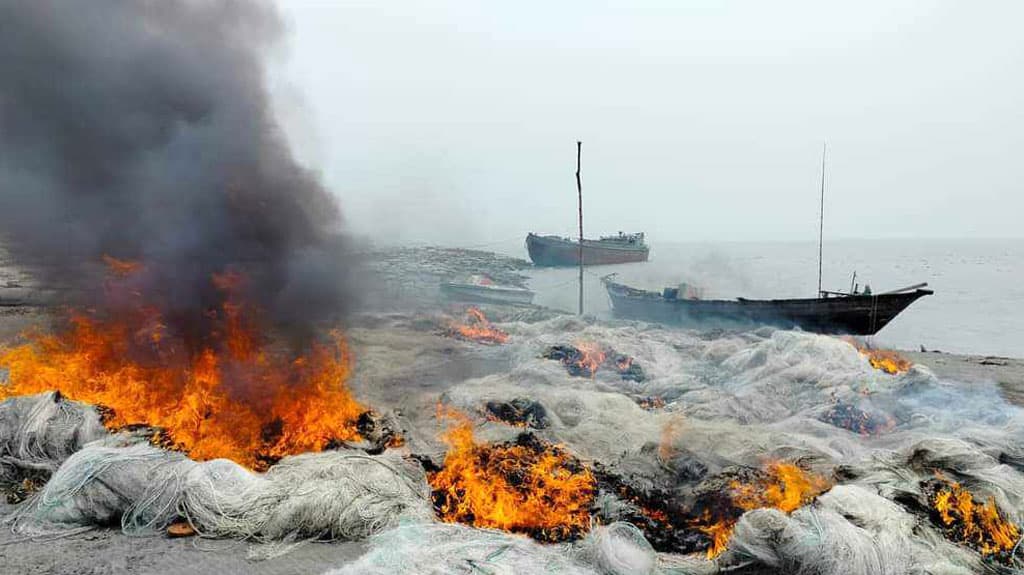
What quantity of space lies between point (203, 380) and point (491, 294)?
24.4 meters

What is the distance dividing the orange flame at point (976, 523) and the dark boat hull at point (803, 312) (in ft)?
50.2

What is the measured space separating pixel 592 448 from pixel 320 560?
4.34 meters

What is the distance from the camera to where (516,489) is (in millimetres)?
6328

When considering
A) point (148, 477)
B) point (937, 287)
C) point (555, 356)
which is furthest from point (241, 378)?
point (937, 287)

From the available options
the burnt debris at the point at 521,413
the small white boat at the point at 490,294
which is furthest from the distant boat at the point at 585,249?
the burnt debris at the point at 521,413

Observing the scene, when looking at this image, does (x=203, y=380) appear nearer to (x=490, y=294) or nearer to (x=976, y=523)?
(x=976, y=523)

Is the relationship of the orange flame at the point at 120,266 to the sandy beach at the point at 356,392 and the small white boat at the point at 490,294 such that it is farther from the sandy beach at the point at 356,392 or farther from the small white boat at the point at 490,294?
the small white boat at the point at 490,294

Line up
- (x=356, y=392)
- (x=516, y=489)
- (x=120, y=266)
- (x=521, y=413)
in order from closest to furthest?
(x=516, y=489) → (x=120, y=266) → (x=521, y=413) → (x=356, y=392)

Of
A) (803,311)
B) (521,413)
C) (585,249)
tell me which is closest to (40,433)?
(521,413)

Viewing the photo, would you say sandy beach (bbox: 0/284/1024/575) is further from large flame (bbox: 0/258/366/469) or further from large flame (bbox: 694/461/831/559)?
large flame (bbox: 694/461/831/559)

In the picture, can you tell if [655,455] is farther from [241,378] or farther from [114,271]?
[114,271]

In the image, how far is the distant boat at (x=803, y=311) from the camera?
20.3m

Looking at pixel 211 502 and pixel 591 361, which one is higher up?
pixel 211 502

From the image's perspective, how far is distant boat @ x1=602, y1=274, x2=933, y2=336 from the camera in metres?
20.3
